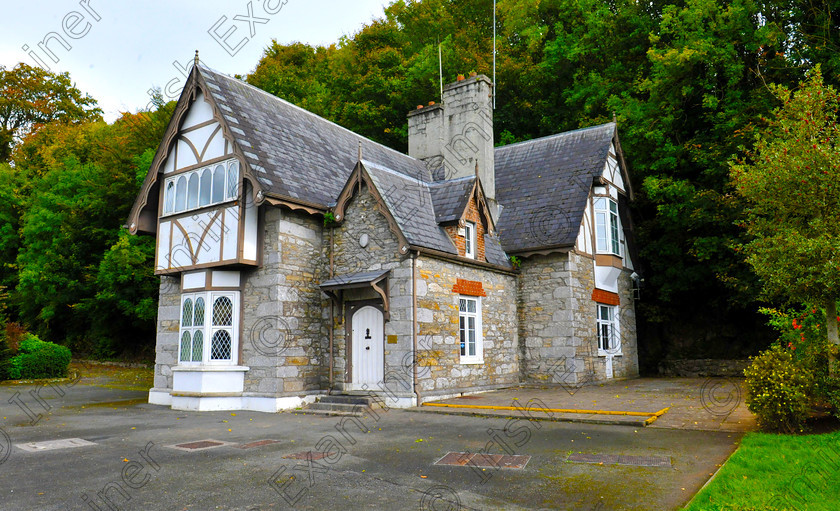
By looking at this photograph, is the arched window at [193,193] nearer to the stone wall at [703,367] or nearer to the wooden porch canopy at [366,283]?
the wooden porch canopy at [366,283]

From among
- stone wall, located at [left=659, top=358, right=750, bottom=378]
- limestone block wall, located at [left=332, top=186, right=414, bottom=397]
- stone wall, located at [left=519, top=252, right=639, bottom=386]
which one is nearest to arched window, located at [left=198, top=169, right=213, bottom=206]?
limestone block wall, located at [left=332, top=186, right=414, bottom=397]

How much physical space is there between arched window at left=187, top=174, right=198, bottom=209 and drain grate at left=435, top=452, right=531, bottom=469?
33.4ft

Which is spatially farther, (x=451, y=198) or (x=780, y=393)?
(x=451, y=198)

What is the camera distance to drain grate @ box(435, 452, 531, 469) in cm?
712

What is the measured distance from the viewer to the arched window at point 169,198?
15477mm

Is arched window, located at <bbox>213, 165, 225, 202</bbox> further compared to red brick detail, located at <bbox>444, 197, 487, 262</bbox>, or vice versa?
red brick detail, located at <bbox>444, 197, 487, 262</bbox>

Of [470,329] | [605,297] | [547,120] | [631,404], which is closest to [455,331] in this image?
[470,329]

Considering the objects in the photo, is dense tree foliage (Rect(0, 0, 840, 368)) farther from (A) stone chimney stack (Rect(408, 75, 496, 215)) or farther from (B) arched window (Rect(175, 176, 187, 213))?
(B) arched window (Rect(175, 176, 187, 213))

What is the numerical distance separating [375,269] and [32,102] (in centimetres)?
3495

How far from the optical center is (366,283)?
13.0 metres

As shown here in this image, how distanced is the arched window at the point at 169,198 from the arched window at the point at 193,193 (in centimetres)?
72

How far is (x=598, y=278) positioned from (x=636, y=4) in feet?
44.7

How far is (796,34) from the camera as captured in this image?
19.6m

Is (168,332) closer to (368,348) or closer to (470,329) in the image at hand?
(368,348)
